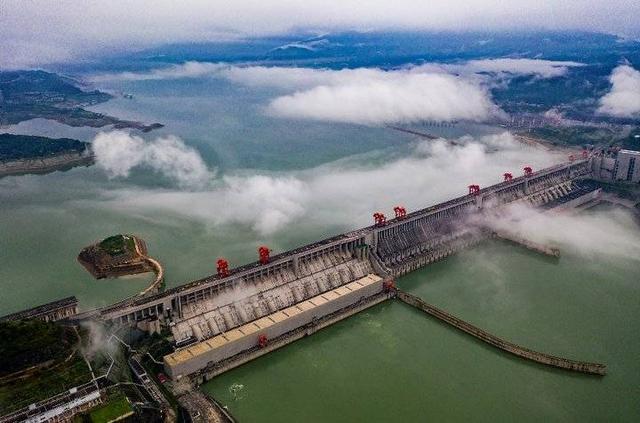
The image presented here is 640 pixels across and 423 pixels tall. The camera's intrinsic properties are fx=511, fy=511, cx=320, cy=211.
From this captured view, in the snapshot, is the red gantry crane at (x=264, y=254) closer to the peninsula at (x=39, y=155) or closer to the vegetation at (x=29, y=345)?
the vegetation at (x=29, y=345)

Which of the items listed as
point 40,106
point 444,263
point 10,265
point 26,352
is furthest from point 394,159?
point 40,106

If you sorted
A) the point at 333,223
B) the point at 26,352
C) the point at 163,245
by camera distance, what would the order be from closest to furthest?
the point at 26,352 < the point at 163,245 < the point at 333,223

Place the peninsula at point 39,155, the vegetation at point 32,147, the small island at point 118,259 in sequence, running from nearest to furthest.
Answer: the small island at point 118,259, the peninsula at point 39,155, the vegetation at point 32,147

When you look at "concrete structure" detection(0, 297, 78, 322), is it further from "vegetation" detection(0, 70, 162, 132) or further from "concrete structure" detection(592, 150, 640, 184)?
"vegetation" detection(0, 70, 162, 132)

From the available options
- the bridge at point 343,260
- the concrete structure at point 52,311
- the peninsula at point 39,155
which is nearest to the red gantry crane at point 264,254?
the bridge at point 343,260

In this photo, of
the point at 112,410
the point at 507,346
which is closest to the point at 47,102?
the point at 112,410

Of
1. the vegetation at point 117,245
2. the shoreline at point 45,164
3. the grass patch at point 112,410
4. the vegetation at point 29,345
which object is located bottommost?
the shoreline at point 45,164

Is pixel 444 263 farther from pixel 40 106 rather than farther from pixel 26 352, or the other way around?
pixel 40 106
